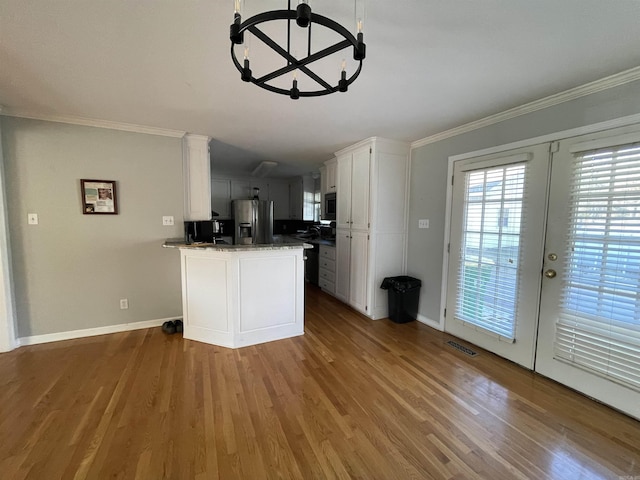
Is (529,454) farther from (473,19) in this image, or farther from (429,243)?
(473,19)

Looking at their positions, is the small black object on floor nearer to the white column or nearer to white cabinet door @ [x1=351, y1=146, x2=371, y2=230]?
the white column

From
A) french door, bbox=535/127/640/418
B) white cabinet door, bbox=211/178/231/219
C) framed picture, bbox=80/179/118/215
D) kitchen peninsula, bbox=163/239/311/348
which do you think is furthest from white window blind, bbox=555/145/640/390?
white cabinet door, bbox=211/178/231/219

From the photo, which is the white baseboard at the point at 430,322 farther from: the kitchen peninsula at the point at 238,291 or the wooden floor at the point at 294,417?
the kitchen peninsula at the point at 238,291

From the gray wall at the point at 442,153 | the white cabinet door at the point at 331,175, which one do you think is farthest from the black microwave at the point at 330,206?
the gray wall at the point at 442,153

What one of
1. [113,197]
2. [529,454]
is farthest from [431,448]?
[113,197]

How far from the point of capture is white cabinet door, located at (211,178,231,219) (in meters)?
5.87

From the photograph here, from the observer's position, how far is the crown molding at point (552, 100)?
177cm

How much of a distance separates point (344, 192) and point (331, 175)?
2.83 feet

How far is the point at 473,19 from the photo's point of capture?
4.32ft

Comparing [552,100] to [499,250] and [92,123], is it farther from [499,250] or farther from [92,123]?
[92,123]

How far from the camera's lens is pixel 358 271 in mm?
3693

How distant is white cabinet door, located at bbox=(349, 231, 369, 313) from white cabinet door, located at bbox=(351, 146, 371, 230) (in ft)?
0.57

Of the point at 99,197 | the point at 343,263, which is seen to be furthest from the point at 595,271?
the point at 99,197

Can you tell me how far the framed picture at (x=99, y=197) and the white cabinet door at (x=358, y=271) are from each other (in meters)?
2.96
